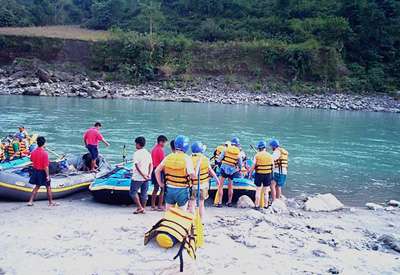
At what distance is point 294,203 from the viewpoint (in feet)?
31.6

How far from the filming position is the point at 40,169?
7793 mm

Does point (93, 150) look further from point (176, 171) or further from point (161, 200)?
point (176, 171)

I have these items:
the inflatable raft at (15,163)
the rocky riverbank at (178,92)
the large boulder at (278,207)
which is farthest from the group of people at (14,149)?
the rocky riverbank at (178,92)

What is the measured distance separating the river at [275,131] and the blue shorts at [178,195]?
585 cm

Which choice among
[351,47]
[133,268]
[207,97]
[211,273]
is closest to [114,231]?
[133,268]

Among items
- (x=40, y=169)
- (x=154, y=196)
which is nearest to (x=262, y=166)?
(x=154, y=196)

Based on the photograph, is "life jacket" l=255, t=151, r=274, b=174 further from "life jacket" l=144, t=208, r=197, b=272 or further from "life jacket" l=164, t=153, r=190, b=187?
"life jacket" l=144, t=208, r=197, b=272

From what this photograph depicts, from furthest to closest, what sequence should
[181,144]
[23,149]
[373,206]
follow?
1. [23,149]
2. [373,206]
3. [181,144]

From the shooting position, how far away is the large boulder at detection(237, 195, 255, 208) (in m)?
9.03

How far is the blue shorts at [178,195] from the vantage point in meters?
5.84

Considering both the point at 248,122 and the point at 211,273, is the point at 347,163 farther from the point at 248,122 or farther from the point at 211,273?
the point at 211,273

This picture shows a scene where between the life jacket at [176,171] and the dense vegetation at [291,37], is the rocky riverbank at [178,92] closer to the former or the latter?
the dense vegetation at [291,37]

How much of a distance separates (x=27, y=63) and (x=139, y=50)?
463 inches

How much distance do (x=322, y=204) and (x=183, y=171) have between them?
4.76 metres
